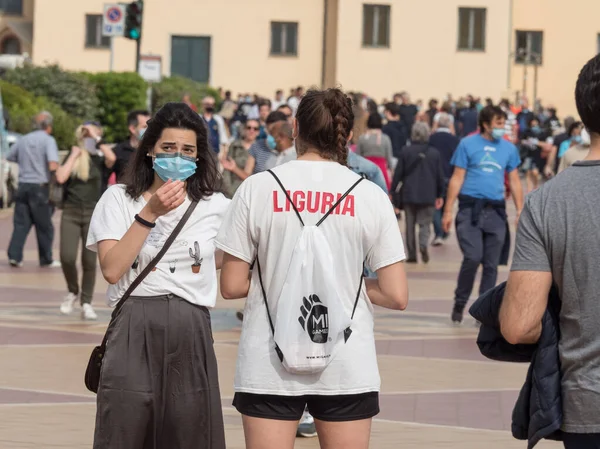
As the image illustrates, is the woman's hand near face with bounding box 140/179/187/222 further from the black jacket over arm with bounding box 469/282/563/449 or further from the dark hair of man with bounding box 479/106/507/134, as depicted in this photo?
the dark hair of man with bounding box 479/106/507/134

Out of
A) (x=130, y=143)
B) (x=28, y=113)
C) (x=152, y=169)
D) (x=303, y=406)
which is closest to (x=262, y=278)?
(x=303, y=406)

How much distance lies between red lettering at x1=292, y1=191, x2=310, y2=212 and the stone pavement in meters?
3.31

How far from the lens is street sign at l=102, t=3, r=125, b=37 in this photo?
1136 inches

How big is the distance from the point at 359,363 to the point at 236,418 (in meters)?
3.91

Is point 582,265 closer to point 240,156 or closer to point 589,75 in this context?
point 589,75

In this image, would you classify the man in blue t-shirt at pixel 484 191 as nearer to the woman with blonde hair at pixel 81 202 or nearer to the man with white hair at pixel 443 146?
the woman with blonde hair at pixel 81 202

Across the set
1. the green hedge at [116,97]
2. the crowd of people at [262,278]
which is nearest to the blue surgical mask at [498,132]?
the crowd of people at [262,278]

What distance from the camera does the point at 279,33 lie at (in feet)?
190

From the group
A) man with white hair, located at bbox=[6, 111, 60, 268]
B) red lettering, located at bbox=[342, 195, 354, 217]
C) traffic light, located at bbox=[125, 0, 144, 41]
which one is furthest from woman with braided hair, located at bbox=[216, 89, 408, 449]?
traffic light, located at bbox=[125, 0, 144, 41]

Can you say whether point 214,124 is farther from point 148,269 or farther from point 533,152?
point 148,269

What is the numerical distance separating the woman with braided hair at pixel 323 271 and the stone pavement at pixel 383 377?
3.11 meters

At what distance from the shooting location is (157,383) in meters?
5.36

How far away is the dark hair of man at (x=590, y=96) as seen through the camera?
408 cm

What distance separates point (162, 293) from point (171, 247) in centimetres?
17
